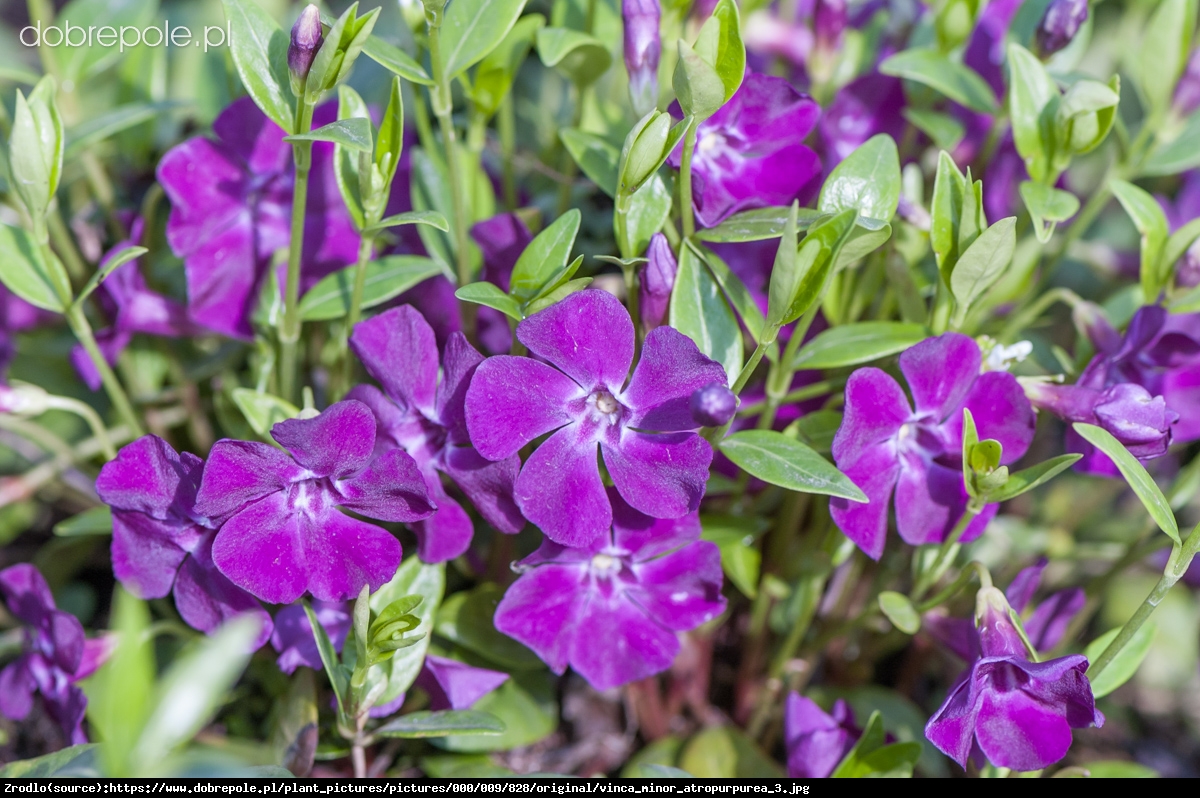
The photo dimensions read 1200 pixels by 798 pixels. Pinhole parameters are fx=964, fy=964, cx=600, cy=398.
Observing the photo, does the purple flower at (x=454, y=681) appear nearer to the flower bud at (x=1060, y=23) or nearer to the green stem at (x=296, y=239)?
the green stem at (x=296, y=239)

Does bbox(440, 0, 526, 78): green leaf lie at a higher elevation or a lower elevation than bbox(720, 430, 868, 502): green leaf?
higher

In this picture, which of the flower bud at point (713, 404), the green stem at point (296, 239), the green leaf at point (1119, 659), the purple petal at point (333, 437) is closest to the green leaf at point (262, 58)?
the green stem at point (296, 239)

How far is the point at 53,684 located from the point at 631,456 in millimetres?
893

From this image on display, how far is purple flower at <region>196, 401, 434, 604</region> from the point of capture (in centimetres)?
104

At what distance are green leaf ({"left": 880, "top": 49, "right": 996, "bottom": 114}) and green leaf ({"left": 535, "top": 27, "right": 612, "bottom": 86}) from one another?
0.41 m

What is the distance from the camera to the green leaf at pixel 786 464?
101 centimetres

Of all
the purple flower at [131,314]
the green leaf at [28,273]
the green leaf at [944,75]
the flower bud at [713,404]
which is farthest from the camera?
the purple flower at [131,314]

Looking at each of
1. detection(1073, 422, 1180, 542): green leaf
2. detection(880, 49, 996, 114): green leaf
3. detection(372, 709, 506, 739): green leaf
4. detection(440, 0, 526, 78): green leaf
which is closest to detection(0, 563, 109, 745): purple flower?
detection(372, 709, 506, 739): green leaf

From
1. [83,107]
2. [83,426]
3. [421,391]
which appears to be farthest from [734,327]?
[83,107]

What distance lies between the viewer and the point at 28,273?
1.29 meters

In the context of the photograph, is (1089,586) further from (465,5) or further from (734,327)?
(465,5)

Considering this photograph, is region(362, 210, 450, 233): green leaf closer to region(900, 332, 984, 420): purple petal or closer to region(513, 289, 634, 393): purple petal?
region(513, 289, 634, 393): purple petal

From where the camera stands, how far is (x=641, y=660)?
122 cm

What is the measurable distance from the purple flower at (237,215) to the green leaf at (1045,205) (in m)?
0.94
